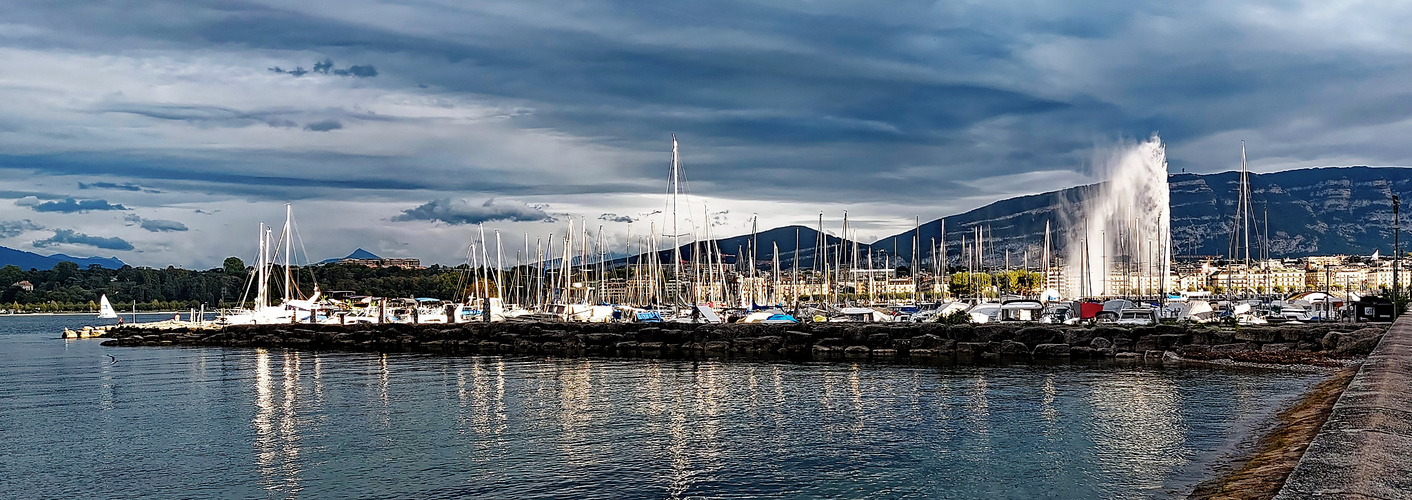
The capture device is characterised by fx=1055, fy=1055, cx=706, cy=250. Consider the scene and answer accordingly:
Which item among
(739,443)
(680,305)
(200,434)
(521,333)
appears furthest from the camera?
(680,305)

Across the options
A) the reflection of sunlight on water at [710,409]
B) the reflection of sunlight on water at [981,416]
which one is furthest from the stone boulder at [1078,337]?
the reflection of sunlight on water at [710,409]

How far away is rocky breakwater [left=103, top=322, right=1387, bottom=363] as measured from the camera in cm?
4466

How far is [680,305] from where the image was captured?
9094 cm

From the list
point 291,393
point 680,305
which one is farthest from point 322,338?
point 291,393

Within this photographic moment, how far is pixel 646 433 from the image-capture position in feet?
78.3

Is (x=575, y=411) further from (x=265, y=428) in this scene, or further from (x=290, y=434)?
(x=265, y=428)

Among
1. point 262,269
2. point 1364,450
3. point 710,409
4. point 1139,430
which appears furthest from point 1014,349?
point 262,269

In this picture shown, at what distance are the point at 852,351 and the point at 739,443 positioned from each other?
95.9 ft

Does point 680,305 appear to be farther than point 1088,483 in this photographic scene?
Yes

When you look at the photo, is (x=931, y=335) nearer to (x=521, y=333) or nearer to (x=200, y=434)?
(x=521, y=333)

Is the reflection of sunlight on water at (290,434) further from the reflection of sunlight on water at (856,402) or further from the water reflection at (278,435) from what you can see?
the reflection of sunlight on water at (856,402)

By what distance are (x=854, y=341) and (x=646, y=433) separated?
101ft

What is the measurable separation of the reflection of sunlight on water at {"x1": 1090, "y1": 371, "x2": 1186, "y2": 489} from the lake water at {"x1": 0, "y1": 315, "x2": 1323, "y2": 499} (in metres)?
0.07

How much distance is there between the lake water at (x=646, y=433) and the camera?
17938 millimetres
